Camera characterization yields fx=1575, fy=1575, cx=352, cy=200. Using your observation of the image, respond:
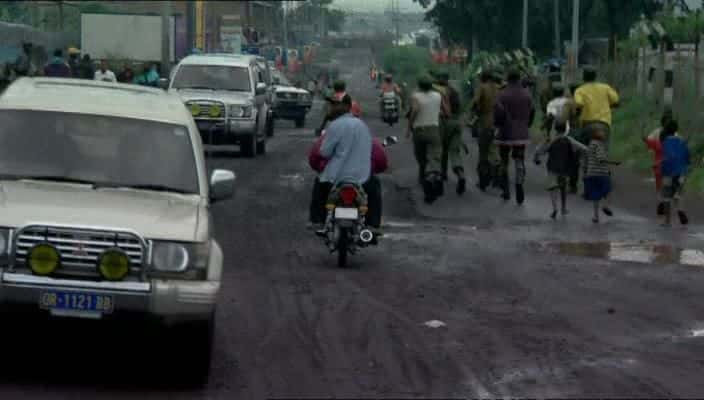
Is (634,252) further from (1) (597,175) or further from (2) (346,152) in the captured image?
(2) (346,152)

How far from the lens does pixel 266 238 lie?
17531 millimetres

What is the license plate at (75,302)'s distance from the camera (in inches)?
352

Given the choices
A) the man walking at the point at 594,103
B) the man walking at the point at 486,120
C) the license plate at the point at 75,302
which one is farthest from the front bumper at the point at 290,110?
the license plate at the point at 75,302

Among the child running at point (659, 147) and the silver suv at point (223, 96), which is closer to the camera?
the child running at point (659, 147)

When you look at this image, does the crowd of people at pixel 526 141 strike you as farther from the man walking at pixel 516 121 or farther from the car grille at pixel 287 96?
the car grille at pixel 287 96

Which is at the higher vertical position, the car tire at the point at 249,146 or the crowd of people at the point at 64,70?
the crowd of people at the point at 64,70

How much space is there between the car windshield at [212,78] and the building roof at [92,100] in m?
18.3

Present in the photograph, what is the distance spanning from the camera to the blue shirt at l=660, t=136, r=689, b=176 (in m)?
19.5

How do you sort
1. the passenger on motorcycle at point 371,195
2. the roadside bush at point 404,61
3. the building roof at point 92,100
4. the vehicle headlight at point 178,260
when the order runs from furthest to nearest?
1. the roadside bush at point 404,61
2. the passenger on motorcycle at point 371,195
3. the building roof at point 92,100
4. the vehicle headlight at point 178,260

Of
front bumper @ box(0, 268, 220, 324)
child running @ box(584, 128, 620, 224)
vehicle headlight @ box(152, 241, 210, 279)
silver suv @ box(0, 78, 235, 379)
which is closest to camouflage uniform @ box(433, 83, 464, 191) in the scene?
child running @ box(584, 128, 620, 224)

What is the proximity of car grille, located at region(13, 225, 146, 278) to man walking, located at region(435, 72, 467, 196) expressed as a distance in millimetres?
13916

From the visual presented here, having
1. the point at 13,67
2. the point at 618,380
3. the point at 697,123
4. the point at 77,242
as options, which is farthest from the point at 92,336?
the point at 13,67

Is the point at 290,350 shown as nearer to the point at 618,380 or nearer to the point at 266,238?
the point at 618,380

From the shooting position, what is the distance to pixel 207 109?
97.0ft
